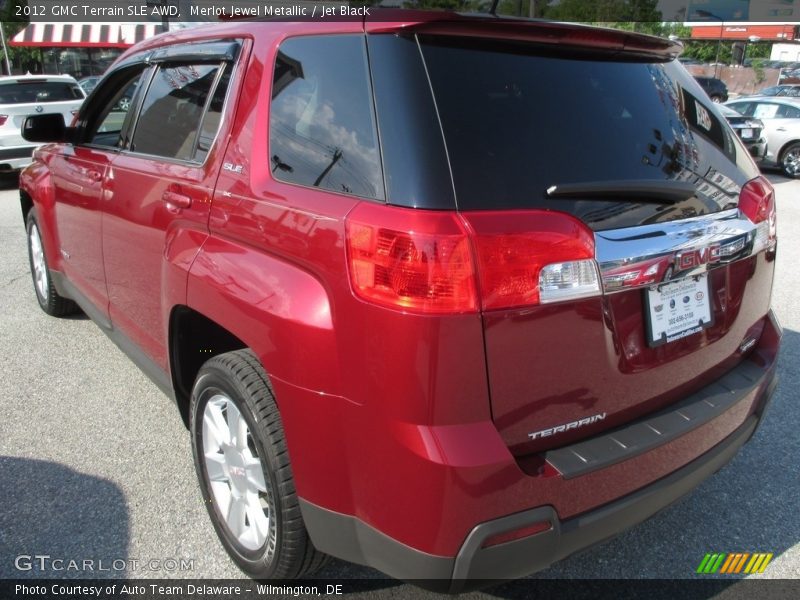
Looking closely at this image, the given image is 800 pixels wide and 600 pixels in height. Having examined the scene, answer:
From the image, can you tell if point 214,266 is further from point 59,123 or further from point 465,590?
point 59,123

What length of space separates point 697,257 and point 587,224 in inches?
17.0

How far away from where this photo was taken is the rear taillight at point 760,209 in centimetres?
220

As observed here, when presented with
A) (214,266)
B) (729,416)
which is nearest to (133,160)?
(214,266)

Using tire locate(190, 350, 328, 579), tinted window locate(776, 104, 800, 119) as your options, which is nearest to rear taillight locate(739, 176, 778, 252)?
tire locate(190, 350, 328, 579)

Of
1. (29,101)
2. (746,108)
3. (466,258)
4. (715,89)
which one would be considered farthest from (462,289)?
(715,89)

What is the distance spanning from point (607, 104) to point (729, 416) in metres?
1.08

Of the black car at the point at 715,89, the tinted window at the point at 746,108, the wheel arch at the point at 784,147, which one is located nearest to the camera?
the wheel arch at the point at 784,147

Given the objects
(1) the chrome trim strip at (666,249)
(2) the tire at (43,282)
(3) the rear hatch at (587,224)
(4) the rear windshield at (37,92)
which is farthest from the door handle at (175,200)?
(4) the rear windshield at (37,92)

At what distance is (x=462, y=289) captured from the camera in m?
1.58

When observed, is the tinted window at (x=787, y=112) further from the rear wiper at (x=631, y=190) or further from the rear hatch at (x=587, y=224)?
the rear wiper at (x=631, y=190)

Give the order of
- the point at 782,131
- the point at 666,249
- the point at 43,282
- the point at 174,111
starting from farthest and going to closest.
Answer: the point at 782,131
the point at 43,282
the point at 174,111
the point at 666,249

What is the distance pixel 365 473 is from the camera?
5.68 ft

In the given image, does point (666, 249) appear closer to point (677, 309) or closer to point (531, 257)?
point (677, 309)

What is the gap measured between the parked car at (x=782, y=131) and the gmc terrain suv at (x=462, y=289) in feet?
41.9
